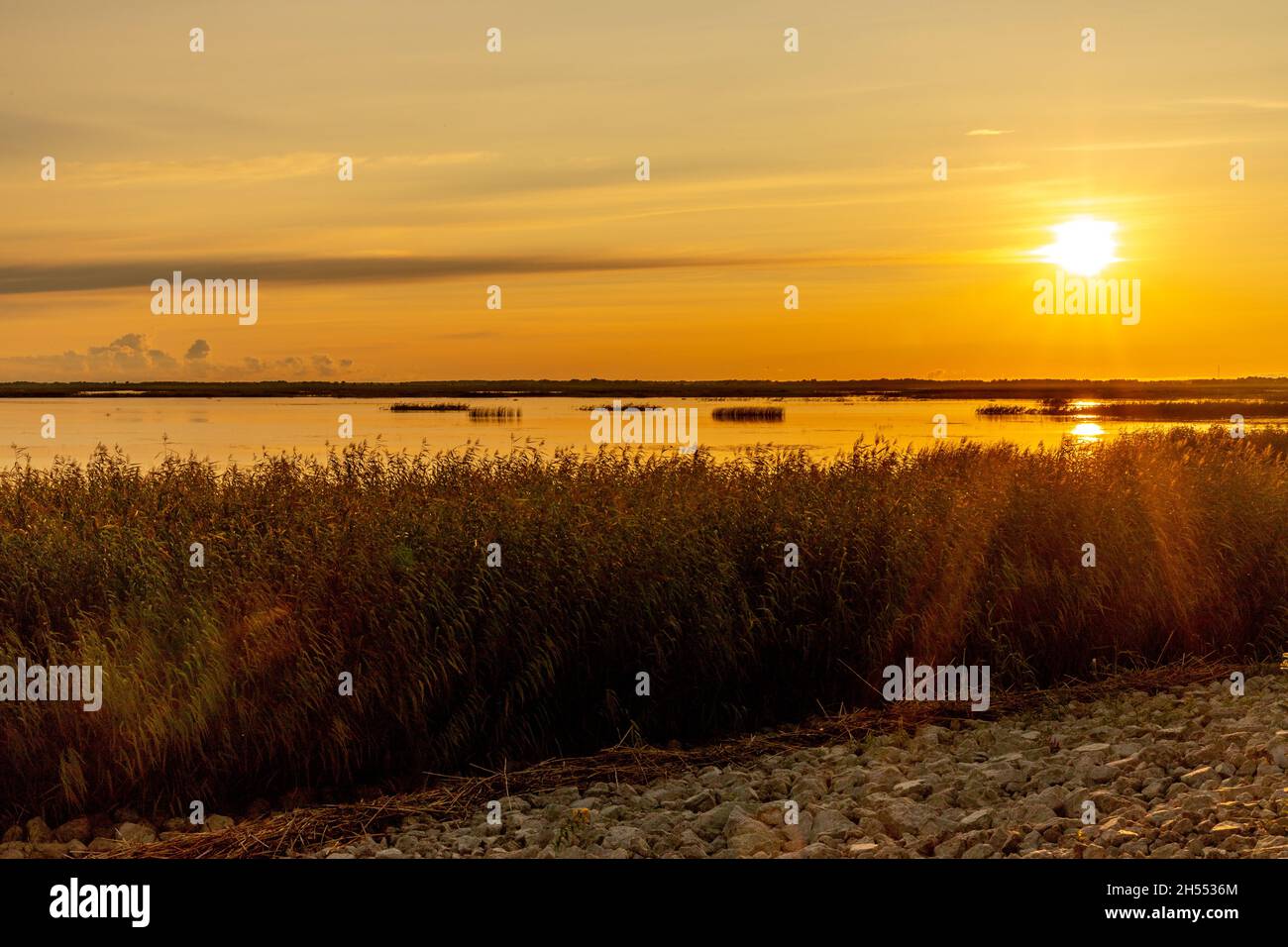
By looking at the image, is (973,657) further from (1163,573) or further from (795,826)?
(795,826)

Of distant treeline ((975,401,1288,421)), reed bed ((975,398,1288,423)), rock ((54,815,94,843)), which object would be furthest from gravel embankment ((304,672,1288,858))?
distant treeline ((975,401,1288,421))

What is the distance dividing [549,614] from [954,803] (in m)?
4.52

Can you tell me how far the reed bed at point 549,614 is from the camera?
10.5 meters

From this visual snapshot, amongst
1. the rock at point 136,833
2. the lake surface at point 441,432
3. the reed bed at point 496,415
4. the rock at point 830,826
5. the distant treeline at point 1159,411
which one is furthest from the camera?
the reed bed at point 496,415

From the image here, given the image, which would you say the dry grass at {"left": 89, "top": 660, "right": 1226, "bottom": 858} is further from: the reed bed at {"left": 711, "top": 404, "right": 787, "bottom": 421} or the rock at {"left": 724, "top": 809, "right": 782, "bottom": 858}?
the reed bed at {"left": 711, "top": 404, "right": 787, "bottom": 421}

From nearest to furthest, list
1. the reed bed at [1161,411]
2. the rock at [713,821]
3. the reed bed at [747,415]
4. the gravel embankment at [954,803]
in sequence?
the gravel embankment at [954,803] → the rock at [713,821] → the reed bed at [1161,411] → the reed bed at [747,415]

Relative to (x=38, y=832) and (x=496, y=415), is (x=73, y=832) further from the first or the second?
(x=496, y=415)

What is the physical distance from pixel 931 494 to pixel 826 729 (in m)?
→ 5.68

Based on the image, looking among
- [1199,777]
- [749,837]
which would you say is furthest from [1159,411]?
[749,837]

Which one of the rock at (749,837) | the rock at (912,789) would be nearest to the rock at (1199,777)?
the rock at (912,789)

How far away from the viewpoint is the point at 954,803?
8164 millimetres

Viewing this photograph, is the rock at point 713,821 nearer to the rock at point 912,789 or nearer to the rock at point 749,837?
the rock at point 749,837

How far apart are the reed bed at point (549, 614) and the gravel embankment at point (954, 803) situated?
179 cm

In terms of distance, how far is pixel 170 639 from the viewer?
11.3m
